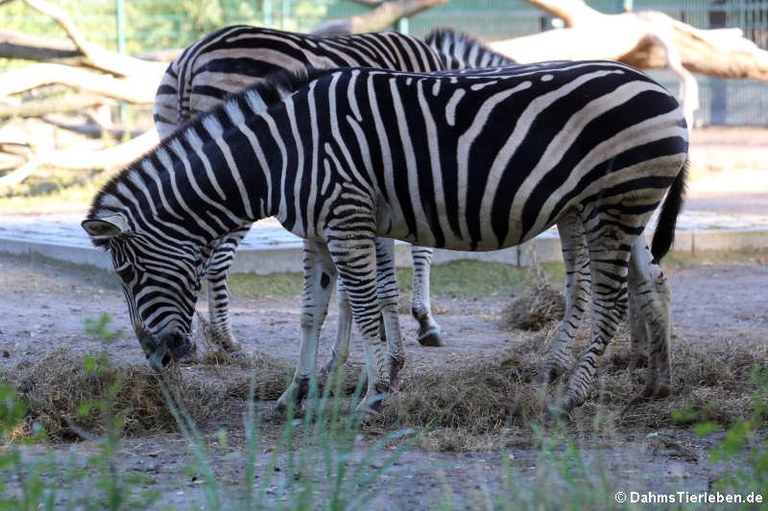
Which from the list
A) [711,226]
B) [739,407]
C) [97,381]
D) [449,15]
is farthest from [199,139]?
[449,15]

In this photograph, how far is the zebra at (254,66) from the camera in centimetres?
695

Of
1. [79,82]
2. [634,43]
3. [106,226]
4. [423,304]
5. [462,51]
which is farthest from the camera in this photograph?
[634,43]

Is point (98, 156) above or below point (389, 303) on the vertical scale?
above

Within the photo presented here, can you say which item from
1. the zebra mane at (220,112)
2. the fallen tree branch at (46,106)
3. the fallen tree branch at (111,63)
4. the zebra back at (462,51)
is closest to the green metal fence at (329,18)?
the fallen tree branch at (46,106)

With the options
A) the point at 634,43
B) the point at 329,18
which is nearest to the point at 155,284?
the point at 634,43

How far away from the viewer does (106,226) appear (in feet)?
17.6

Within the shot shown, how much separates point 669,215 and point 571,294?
0.71 metres

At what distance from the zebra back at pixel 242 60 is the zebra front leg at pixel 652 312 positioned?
7.93ft

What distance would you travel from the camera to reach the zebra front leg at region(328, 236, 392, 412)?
536 centimetres

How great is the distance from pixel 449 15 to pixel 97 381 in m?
20.1

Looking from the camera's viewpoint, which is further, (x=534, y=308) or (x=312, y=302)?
(x=534, y=308)

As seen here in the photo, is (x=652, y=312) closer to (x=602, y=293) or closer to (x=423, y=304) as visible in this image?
(x=602, y=293)

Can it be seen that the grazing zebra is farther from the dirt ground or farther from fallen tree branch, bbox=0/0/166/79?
fallen tree branch, bbox=0/0/166/79

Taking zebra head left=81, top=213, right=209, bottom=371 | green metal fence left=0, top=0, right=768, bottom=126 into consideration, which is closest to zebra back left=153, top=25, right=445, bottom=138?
zebra head left=81, top=213, right=209, bottom=371
